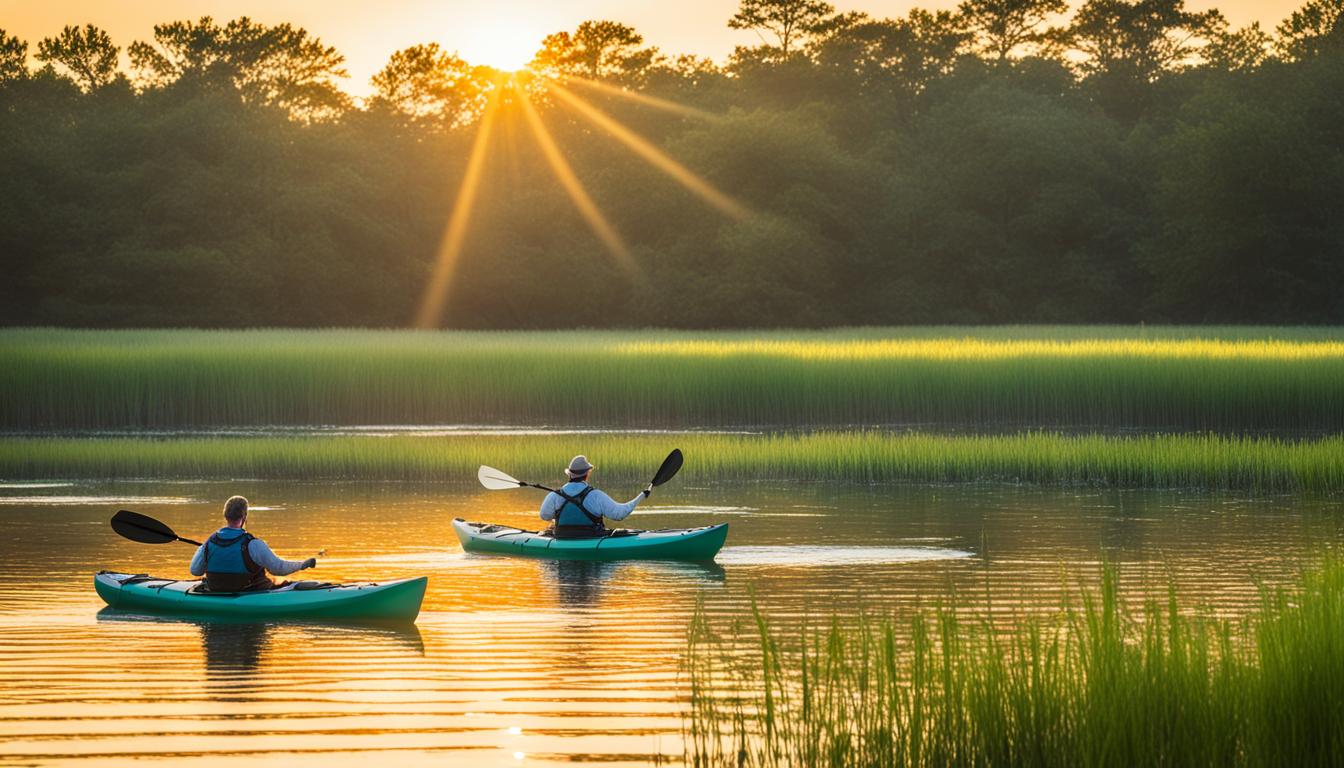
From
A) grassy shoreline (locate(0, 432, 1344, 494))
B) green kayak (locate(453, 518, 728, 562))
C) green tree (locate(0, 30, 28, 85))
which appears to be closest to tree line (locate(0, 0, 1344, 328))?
green tree (locate(0, 30, 28, 85))

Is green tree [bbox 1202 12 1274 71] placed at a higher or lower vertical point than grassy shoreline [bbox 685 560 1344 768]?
higher

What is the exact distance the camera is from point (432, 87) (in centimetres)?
7369

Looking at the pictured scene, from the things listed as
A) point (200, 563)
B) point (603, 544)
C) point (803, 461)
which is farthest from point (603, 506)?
point (803, 461)

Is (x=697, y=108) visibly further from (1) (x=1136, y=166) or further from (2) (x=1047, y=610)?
(2) (x=1047, y=610)

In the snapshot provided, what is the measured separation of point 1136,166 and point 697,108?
51.1ft

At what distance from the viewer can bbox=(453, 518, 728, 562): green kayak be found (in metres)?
17.9

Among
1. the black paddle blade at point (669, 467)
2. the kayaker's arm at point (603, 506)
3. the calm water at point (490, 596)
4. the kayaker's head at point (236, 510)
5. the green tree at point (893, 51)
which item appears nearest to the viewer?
the calm water at point (490, 596)

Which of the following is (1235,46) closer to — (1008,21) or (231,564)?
(1008,21)

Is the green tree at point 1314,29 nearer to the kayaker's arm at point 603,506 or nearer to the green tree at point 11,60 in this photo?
the green tree at point 11,60

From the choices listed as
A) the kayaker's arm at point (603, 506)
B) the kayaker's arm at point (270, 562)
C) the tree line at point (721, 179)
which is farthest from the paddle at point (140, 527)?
the tree line at point (721, 179)

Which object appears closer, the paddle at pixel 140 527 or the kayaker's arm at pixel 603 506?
the paddle at pixel 140 527

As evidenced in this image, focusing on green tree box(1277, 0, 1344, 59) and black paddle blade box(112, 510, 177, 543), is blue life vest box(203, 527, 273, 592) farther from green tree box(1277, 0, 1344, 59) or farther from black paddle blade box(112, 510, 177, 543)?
green tree box(1277, 0, 1344, 59)

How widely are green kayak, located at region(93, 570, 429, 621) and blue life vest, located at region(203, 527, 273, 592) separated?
0.29ft

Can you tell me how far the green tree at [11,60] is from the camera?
74000 millimetres
